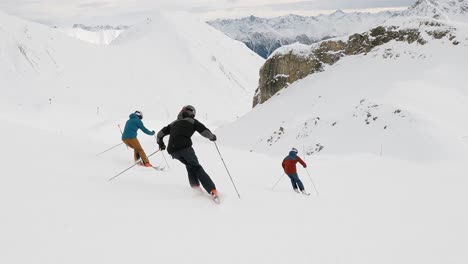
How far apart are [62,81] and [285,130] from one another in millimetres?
85346

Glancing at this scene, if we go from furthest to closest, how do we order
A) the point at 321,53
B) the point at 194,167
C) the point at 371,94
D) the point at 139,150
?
1. the point at 321,53
2. the point at 371,94
3. the point at 139,150
4. the point at 194,167

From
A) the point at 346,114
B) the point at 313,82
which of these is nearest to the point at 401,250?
the point at 346,114

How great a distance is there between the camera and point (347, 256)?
5785mm

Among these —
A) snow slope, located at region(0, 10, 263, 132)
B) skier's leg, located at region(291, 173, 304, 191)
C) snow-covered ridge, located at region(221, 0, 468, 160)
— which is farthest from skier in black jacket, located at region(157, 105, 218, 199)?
snow slope, located at region(0, 10, 263, 132)

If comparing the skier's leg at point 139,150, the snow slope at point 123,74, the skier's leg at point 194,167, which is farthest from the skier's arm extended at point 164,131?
the snow slope at point 123,74

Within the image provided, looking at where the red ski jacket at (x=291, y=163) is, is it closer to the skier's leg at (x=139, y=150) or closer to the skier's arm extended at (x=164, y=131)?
the skier's leg at (x=139, y=150)

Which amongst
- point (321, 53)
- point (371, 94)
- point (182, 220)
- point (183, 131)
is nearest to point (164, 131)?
point (183, 131)

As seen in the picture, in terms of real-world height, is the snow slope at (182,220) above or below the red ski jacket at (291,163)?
above

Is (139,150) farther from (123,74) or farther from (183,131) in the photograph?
(123,74)

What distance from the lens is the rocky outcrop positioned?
36.8 m

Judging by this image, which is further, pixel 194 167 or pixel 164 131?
pixel 164 131

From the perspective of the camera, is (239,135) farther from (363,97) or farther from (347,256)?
(347,256)

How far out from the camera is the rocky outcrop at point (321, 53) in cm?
3681

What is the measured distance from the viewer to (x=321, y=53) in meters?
42.5
